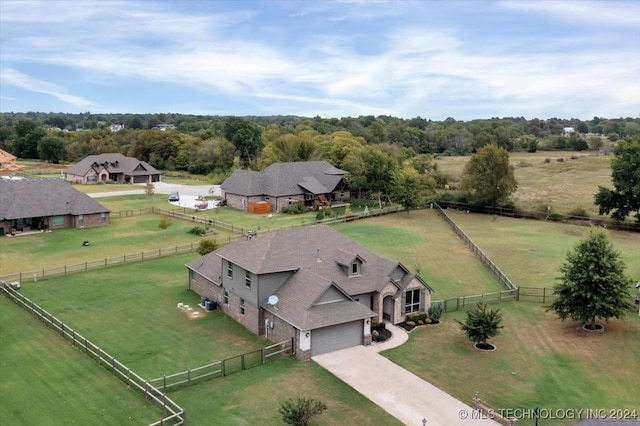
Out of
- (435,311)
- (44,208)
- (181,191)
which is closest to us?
(435,311)

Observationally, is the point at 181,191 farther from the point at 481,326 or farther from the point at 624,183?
the point at 481,326

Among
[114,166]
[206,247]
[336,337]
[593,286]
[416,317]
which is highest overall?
[114,166]

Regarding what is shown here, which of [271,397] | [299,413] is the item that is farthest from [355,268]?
[299,413]

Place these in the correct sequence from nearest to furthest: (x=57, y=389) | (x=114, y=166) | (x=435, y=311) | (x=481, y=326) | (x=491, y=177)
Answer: (x=57, y=389), (x=481, y=326), (x=435, y=311), (x=491, y=177), (x=114, y=166)

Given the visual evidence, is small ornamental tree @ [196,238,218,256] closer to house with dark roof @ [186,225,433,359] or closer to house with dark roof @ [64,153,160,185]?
house with dark roof @ [186,225,433,359]

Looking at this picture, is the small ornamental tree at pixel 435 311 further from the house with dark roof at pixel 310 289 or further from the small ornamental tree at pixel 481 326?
the small ornamental tree at pixel 481 326

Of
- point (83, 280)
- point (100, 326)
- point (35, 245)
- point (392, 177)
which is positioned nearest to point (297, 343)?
point (100, 326)
